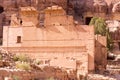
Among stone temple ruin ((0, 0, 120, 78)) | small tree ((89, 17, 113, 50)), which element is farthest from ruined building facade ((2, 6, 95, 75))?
small tree ((89, 17, 113, 50))

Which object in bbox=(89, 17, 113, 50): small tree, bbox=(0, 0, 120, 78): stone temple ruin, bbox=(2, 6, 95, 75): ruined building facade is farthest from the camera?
bbox=(89, 17, 113, 50): small tree

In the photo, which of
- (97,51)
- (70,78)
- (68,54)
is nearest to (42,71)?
(70,78)

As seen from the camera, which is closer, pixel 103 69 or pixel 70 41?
pixel 70 41

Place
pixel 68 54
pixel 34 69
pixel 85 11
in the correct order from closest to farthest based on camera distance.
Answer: pixel 34 69 → pixel 68 54 → pixel 85 11

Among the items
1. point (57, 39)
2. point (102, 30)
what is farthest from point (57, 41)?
point (102, 30)

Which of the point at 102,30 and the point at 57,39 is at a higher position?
the point at 57,39

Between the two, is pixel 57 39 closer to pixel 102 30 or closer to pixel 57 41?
pixel 57 41

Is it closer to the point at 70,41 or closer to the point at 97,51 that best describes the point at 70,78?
the point at 70,41

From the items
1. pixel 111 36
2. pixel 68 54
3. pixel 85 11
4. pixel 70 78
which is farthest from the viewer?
pixel 85 11

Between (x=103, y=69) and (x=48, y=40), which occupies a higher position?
(x=48, y=40)

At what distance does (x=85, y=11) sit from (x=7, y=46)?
77.6 ft

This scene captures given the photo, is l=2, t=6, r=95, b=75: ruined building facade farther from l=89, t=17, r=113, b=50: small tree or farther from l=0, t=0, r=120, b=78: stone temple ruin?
l=89, t=17, r=113, b=50: small tree

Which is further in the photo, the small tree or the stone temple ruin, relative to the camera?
the small tree

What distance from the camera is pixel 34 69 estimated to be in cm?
2155
